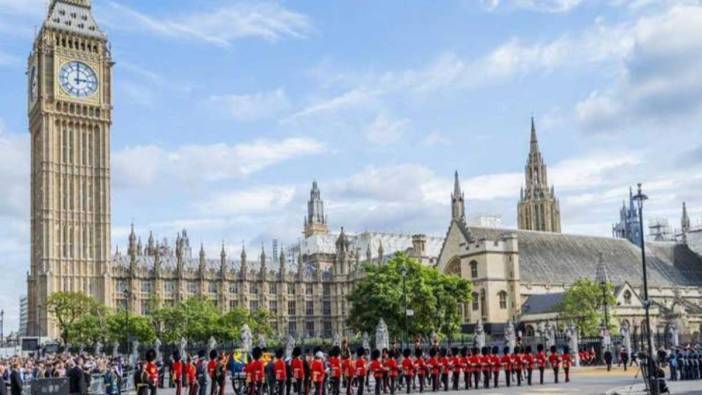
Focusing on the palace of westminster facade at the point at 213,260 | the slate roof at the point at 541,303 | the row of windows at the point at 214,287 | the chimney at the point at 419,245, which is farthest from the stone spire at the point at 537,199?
the slate roof at the point at 541,303

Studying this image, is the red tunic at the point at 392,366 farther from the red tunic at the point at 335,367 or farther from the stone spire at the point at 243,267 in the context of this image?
the stone spire at the point at 243,267

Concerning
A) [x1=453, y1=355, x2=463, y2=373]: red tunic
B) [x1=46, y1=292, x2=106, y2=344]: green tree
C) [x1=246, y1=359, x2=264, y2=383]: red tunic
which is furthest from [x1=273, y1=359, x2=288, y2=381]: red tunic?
[x1=46, y1=292, x2=106, y2=344]: green tree

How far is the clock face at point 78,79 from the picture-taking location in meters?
98.8

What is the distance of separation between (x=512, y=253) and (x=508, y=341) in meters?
25.4

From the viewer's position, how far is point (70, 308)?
83.3m

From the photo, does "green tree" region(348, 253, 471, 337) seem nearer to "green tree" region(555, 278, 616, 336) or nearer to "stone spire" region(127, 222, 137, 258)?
"green tree" region(555, 278, 616, 336)

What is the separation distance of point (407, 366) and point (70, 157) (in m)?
77.0

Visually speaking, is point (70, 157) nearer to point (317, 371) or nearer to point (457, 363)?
point (457, 363)

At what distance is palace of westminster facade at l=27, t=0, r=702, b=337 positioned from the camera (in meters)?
78.8

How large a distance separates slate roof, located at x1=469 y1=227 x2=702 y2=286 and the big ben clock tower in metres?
44.3

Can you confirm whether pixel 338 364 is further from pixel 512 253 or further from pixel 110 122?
pixel 110 122

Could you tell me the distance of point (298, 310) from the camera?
374 feet

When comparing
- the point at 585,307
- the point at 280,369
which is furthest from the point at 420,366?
the point at 585,307

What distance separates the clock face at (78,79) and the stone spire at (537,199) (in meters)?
55.7
